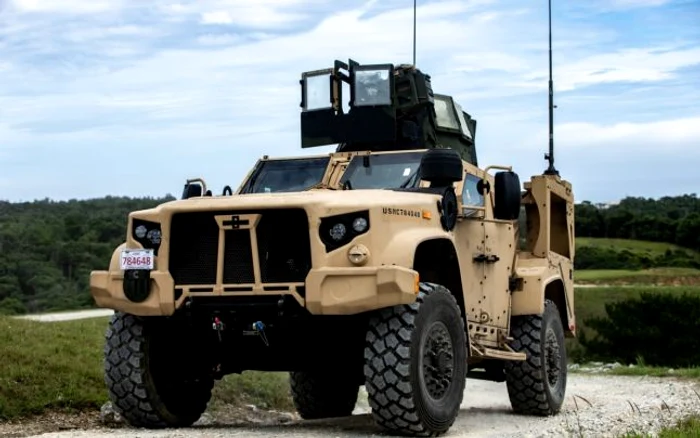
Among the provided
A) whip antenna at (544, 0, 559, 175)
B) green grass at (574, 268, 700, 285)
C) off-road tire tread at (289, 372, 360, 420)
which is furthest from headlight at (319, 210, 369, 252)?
green grass at (574, 268, 700, 285)

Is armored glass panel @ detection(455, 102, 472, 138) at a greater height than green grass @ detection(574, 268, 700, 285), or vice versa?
armored glass panel @ detection(455, 102, 472, 138)

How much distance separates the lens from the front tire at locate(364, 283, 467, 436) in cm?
824

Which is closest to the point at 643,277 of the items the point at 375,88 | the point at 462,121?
the point at 462,121

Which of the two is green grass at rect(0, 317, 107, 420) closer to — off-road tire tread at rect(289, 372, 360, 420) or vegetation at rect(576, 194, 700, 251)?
off-road tire tread at rect(289, 372, 360, 420)

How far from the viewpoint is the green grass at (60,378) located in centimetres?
1126

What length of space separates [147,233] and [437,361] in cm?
238

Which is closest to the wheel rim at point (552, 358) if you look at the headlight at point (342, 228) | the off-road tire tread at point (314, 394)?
the off-road tire tread at point (314, 394)

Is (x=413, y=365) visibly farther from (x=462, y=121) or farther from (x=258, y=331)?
(x=462, y=121)

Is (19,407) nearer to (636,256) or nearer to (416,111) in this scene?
(416,111)

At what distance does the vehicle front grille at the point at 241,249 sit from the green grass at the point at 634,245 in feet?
187

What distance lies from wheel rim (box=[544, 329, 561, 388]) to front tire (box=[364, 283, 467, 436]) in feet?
10.5

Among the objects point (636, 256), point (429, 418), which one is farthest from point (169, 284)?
point (636, 256)

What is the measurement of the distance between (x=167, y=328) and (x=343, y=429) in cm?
162

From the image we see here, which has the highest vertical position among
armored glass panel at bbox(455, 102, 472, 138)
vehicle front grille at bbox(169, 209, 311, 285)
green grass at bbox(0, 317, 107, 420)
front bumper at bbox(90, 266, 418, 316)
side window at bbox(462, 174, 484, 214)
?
armored glass panel at bbox(455, 102, 472, 138)
